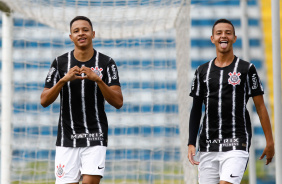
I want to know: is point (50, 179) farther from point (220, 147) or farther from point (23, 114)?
point (220, 147)

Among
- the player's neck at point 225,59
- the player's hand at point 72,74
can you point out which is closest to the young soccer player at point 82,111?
the player's hand at point 72,74

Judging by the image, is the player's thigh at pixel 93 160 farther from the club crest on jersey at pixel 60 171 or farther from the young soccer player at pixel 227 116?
the young soccer player at pixel 227 116

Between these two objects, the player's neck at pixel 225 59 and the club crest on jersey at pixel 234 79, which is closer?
the club crest on jersey at pixel 234 79

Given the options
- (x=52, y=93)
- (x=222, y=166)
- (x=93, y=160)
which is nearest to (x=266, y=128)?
(x=222, y=166)

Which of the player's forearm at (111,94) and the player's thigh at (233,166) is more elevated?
the player's forearm at (111,94)

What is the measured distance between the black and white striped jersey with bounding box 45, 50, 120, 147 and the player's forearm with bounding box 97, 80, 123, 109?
0.11m

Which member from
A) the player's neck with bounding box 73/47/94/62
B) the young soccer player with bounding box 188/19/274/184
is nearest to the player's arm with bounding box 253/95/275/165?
the young soccer player with bounding box 188/19/274/184

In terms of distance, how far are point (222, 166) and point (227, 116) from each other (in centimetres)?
39

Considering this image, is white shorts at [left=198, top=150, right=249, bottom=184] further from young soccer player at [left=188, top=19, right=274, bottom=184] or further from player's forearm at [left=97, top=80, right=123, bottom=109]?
player's forearm at [left=97, top=80, right=123, bottom=109]

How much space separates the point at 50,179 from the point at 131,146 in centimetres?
133

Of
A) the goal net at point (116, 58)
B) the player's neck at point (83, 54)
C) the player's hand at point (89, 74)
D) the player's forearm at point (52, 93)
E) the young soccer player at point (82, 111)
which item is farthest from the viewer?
the goal net at point (116, 58)

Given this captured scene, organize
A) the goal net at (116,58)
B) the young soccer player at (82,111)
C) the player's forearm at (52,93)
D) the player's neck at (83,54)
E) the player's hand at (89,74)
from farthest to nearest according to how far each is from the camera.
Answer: the goal net at (116,58)
the player's neck at (83,54)
the young soccer player at (82,111)
the player's forearm at (52,93)
the player's hand at (89,74)

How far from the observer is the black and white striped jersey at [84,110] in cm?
412

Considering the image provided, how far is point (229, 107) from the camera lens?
13.1 ft
